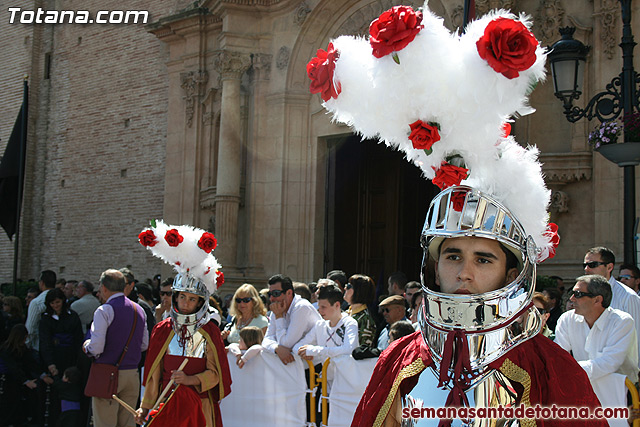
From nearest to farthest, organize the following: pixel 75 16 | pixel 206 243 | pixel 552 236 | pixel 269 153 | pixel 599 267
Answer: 1. pixel 552 236
2. pixel 599 267
3. pixel 206 243
4. pixel 269 153
5. pixel 75 16

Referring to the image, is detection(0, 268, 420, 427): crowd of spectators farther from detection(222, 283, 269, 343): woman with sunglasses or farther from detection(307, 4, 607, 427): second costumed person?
detection(307, 4, 607, 427): second costumed person

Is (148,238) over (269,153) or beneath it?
beneath

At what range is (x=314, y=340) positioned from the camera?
840 cm

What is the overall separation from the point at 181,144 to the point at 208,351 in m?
12.1

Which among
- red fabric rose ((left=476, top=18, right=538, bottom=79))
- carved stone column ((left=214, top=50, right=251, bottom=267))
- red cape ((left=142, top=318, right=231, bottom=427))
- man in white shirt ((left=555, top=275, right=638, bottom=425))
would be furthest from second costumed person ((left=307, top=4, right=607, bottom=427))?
carved stone column ((left=214, top=50, right=251, bottom=267))

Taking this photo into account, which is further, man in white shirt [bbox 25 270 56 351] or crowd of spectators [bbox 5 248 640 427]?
man in white shirt [bbox 25 270 56 351]

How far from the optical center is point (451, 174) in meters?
2.86

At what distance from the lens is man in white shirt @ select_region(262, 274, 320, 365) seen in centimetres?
844

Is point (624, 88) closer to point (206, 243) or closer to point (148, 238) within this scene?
point (206, 243)

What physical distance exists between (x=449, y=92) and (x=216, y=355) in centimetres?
480

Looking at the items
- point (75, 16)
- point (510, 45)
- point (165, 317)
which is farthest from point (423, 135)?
point (75, 16)

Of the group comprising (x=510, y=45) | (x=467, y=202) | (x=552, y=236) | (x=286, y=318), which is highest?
(x=510, y=45)

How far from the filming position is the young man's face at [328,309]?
8.08 metres

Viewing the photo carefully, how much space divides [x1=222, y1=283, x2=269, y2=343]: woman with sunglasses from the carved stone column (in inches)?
264
